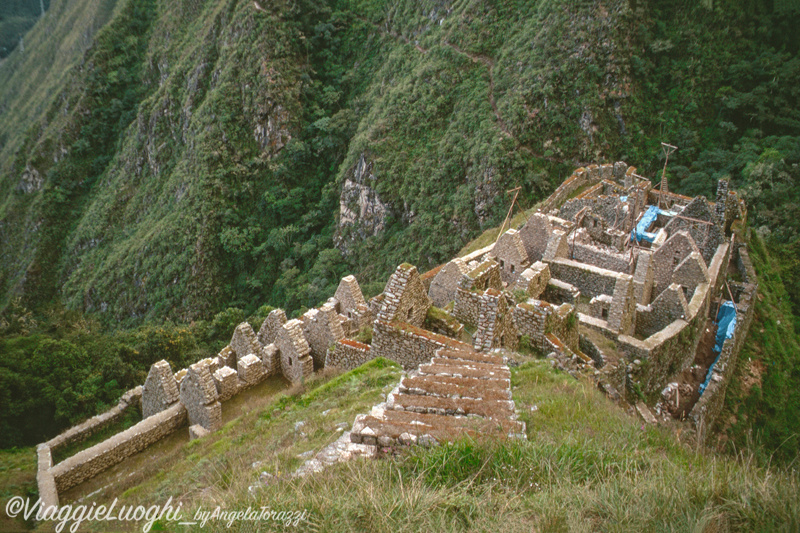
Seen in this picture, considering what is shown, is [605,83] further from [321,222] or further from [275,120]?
[275,120]

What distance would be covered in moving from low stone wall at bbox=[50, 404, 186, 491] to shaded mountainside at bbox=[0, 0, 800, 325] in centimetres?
2475

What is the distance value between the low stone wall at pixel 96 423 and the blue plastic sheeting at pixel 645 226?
15.5 m

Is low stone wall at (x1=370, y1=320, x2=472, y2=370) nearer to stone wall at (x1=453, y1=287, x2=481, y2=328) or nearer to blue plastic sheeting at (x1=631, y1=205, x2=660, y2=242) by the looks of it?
stone wall at (x1=453, y1=287, x2=481, y2=328)

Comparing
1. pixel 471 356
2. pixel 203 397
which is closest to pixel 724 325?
pixel 471 356

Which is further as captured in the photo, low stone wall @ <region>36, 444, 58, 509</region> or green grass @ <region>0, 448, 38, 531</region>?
low stone wall @ <region>36, 444, 58, 509</region>

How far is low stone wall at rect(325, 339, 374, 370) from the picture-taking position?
9430 millimetres

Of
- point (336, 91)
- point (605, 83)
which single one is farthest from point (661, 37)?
point (336, 91)

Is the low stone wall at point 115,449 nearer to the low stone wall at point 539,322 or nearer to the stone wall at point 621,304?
the low stone wall at point 539,322

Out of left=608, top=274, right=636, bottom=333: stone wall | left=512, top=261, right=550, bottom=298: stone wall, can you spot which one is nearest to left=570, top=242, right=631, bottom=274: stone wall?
left=512, top=261, right=550, bottom=298: stone wall

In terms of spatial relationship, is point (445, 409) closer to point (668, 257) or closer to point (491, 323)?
point (491, 323)

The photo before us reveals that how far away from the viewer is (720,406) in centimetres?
1344

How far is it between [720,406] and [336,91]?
216ft

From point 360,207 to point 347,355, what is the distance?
46.5m

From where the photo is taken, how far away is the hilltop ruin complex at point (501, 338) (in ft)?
21.1
